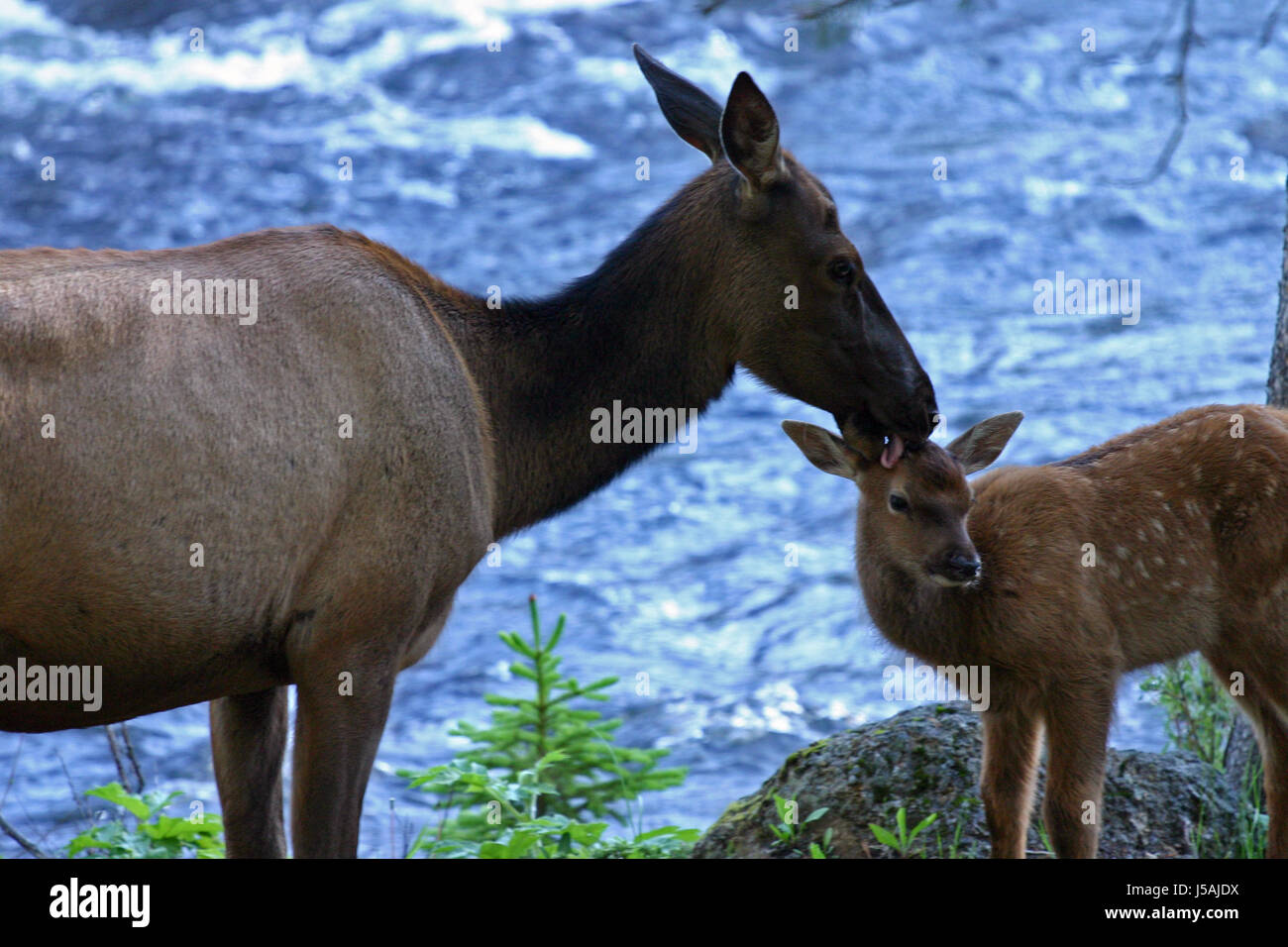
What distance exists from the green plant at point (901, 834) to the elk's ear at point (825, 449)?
1.41m

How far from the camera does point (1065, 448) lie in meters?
13.6

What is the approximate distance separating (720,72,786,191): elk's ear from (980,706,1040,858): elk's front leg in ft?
7.54

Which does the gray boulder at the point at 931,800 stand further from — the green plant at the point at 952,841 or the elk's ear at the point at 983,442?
the elk's ear at the point at 983,442

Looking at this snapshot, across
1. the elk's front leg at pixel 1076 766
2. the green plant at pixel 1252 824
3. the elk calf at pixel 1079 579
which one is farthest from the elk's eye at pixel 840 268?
the green plant at pixel 1252 824

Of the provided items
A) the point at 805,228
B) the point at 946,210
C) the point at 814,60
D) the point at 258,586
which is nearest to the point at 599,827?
the point at 258,586

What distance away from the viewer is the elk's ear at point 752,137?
5332mm

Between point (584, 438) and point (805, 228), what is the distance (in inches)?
44.2

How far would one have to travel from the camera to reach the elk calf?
19.1 feet

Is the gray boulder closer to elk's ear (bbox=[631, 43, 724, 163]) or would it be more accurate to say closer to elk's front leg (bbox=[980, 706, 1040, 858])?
elk's front leg (bbox=[980, 706, 1040, 858])

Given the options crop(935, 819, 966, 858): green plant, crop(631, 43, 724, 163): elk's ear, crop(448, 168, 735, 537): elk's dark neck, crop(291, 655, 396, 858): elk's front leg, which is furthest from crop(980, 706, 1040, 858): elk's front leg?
crop(631, 43, 724, 163): elk's ear

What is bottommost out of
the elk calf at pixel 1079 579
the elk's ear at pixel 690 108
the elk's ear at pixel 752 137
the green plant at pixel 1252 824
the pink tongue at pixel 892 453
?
the green plant at pixel 1252 824

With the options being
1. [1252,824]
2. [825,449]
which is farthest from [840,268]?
[1252,824]

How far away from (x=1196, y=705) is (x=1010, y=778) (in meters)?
2.48
